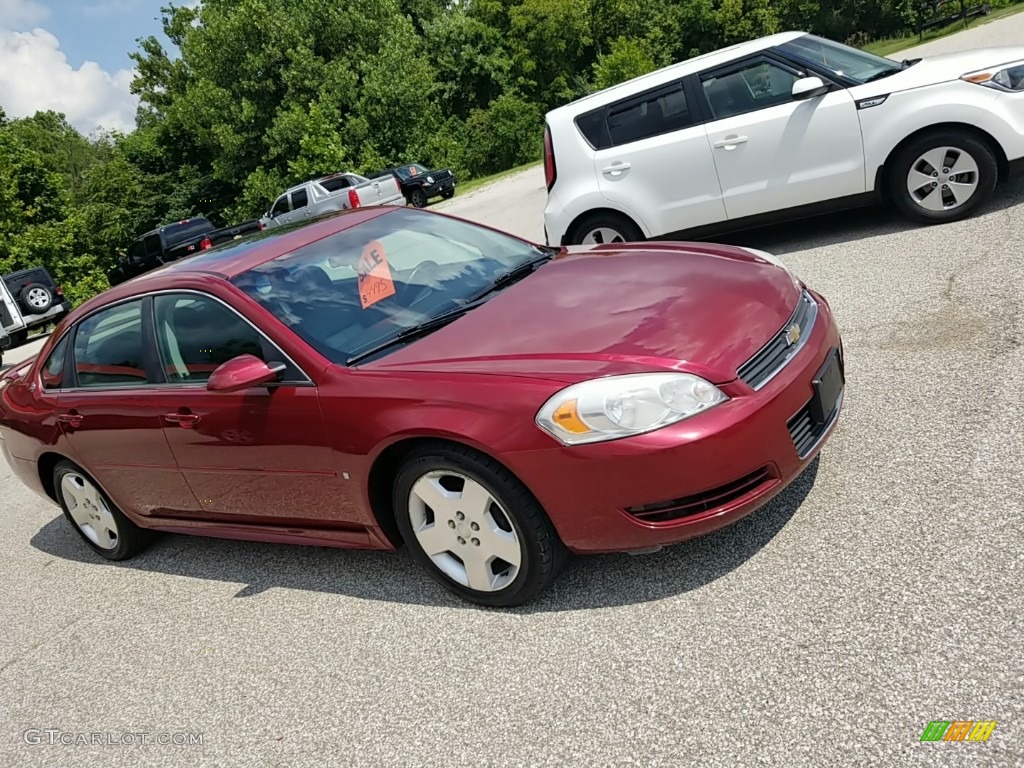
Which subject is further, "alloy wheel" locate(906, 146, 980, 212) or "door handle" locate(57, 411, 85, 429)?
"alloy wheel" locate(906, 146, 980, 212)

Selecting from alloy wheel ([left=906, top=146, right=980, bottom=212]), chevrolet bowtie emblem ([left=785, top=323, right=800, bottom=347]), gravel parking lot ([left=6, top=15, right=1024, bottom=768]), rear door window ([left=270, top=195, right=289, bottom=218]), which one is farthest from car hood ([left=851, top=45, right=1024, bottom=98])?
rear door window ([left=270, top=195, right=289, bottom=218])

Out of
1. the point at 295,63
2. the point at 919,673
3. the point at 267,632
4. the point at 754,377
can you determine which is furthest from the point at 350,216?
the point at 295,63

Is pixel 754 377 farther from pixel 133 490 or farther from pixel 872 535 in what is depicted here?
pixel 133 490

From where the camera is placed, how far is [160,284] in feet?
14.1

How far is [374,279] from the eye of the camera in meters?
4.06

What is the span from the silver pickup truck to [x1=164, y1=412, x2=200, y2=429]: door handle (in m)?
19.4

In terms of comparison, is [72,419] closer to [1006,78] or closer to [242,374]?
[242,374]

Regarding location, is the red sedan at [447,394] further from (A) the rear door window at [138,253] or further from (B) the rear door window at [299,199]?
(A) the rear door window at [138,253]

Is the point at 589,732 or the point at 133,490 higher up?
the point at 133,490

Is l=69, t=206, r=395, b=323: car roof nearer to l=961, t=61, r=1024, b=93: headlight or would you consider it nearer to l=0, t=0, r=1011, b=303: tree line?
l=961, t=61, r=1024, b=93: headlight

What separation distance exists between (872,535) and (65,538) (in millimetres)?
5108

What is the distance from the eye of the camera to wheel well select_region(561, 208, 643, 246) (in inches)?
304

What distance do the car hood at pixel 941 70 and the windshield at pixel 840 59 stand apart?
0.16m

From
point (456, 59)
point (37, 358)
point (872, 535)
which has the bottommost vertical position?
point (872, 535)
